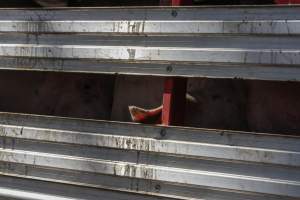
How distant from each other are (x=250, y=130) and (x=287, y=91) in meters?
0.21

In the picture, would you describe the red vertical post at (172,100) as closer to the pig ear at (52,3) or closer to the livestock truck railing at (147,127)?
the livestock truck railing at (147,127)

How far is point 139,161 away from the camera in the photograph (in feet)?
6.66

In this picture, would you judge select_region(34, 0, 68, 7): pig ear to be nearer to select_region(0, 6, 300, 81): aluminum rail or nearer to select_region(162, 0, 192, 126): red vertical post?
select_region(0, 6, 300, 81): aluminum rail

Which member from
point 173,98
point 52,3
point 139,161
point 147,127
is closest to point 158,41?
point 173,98

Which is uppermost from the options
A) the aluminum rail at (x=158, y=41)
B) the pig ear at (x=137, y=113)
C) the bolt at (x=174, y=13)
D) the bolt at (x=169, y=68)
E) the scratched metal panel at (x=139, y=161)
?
the bolt at (x=174, y=13)

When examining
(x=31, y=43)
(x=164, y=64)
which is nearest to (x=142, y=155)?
(x=164, y=64)

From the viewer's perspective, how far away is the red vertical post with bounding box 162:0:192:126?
207cm

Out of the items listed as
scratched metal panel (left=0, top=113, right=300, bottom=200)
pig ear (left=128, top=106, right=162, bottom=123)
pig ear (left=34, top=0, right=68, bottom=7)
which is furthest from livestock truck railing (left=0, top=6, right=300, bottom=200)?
pig ear (left=34, top=0, right=68, bottom=7)

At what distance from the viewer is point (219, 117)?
2.14m

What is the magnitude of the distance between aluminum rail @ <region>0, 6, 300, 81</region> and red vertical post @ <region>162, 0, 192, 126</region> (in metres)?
0.06

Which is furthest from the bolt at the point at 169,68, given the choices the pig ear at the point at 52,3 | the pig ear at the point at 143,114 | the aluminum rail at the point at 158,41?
the pig ear at the point at 52,3

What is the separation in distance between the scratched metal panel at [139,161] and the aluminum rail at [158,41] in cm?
23

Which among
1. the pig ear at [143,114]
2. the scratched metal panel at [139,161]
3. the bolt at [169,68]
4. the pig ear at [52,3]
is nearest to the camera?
the scratched metal panel at [139,161]

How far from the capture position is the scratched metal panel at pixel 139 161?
1837 mm
